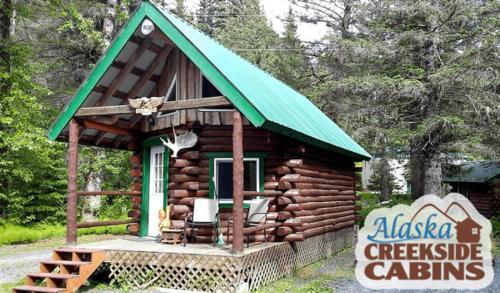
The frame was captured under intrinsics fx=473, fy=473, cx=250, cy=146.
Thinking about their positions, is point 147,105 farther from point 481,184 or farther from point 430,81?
point 481,184

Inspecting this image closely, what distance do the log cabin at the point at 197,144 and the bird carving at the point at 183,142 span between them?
14 cm

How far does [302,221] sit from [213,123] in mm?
3135

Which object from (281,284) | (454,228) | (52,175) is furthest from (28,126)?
(454,228)

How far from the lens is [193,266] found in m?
8.38

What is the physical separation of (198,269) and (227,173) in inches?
128

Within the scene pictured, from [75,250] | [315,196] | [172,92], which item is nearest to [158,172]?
[172,92]

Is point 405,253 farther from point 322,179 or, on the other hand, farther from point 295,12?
point 295,12

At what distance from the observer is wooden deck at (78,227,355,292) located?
8180 millimetres

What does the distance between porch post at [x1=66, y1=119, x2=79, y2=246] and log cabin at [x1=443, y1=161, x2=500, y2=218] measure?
18.3m

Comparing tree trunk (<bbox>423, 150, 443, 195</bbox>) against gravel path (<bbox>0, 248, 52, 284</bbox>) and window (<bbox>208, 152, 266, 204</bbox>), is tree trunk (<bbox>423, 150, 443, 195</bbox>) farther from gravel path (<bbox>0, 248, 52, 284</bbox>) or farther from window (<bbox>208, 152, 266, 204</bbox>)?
gravel path (<bbox>0, 248, 52, 284</bbox>)

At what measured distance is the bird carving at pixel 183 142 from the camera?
1104cm

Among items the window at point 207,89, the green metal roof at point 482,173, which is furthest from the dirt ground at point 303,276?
the green metal roof at point 482,173

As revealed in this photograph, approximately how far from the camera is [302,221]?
11.2 metres

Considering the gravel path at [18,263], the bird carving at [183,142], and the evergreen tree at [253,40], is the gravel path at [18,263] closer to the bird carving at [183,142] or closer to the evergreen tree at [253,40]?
the bird carving at [183,142]
